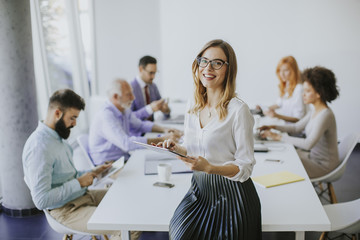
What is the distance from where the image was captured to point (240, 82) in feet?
19.3

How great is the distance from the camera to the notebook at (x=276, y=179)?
80.7 inches

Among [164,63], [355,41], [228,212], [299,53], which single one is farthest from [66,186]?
[355,41]

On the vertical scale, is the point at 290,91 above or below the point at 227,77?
below

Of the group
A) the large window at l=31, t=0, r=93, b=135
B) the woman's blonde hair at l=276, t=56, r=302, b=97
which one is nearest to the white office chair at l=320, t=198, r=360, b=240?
the woman's blonde hair at l=276, t=56, r=302, b=97

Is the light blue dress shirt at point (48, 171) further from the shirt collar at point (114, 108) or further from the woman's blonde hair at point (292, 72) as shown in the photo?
the woman's blonde hair at point (292, 72)

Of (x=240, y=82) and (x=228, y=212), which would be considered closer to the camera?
(x=228, y=212)

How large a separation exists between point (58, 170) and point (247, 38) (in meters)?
4.40

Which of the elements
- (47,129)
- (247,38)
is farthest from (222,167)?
(247,38)

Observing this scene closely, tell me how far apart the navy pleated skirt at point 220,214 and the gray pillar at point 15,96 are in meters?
2.14

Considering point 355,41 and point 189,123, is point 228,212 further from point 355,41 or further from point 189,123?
point 355,41

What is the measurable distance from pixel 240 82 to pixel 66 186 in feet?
14.1

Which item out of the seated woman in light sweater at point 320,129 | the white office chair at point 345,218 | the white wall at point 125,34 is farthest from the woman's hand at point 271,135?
the white wall at point 125,34

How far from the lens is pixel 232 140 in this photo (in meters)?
1.64

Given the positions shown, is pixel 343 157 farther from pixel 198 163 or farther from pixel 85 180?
pixel 85 180
